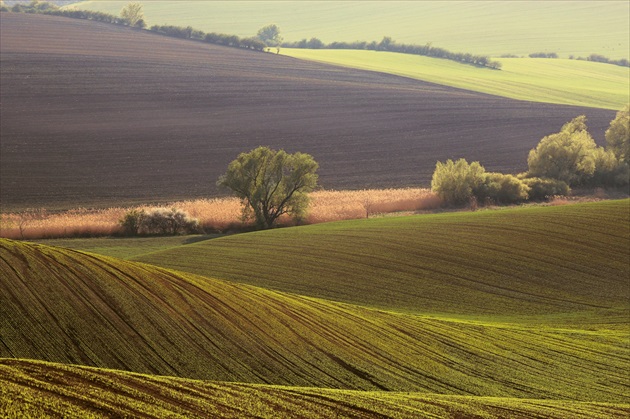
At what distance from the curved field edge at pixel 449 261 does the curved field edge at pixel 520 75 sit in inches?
2693

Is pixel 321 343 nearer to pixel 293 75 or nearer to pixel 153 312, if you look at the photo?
pixel 153 312

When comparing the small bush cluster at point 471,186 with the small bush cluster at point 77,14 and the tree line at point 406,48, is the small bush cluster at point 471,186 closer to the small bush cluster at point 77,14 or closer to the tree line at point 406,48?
the tree line at point 406,48

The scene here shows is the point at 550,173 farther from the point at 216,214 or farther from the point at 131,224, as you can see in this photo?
the point at 131,224

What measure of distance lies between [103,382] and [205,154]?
59.8 meters

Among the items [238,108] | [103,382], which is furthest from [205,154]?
[103,382]

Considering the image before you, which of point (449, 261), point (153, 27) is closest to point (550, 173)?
point (449, 261)

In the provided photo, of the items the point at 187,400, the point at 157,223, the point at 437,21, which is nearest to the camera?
the point at 187,400

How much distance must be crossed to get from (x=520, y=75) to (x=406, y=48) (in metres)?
23.7

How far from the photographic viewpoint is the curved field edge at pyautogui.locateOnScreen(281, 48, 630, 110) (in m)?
110

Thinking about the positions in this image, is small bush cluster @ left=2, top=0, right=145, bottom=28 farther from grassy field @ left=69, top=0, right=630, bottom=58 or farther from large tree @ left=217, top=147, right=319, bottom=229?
large tree @ left=217, top=147, right=319, bottom=229

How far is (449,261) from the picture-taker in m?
35.8

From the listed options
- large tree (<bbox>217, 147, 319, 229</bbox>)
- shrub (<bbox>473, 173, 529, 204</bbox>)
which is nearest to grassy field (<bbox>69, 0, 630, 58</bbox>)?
shrub (<bbox>473, 173, 529, 204</bbox>)

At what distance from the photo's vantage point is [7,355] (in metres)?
16.8

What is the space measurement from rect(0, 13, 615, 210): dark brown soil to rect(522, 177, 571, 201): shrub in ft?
30.7
